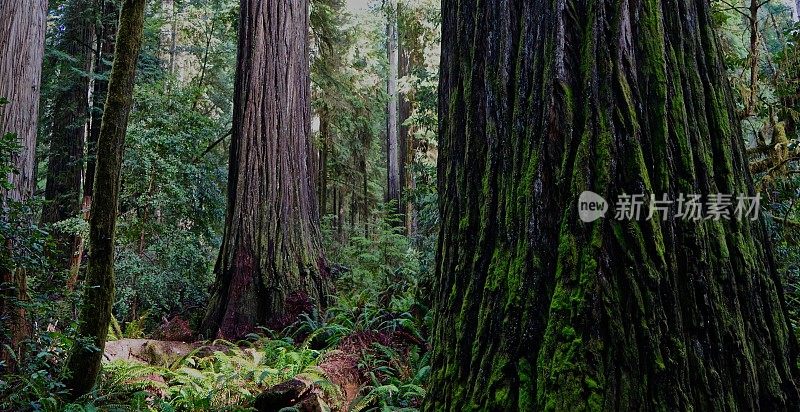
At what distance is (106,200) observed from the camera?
3.11 m

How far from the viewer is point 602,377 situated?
1.74 m

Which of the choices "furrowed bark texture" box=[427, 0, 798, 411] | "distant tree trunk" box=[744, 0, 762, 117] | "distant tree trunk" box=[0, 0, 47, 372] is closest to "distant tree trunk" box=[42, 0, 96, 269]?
"distant tree trunk" box=[0, 0, 47, 372]

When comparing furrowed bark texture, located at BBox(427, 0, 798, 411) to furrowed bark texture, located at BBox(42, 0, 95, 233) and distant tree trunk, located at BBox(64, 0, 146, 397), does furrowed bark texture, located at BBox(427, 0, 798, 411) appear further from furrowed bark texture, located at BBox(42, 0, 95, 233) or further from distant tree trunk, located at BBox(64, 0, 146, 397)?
furrowed bark texture, located at BBox(42, 0, 95, 233)

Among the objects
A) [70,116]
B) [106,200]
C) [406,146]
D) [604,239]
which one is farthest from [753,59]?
[406,146]

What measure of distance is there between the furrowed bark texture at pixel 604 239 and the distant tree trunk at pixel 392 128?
1324 cm

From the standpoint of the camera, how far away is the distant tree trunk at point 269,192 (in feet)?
19.5

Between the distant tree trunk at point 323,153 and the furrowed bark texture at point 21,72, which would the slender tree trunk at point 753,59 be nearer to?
the furrowed bark texture at point 21,72

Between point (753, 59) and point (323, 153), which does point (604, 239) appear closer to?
point (753, 59)

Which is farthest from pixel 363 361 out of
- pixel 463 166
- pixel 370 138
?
pixel 370 138

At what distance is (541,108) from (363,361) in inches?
118

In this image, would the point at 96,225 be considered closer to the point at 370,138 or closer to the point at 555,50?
the point at 555,50

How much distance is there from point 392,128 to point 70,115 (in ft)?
34.1

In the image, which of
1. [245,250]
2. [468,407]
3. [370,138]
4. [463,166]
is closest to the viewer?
[468,407]

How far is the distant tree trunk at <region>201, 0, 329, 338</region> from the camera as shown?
19.5 feet
